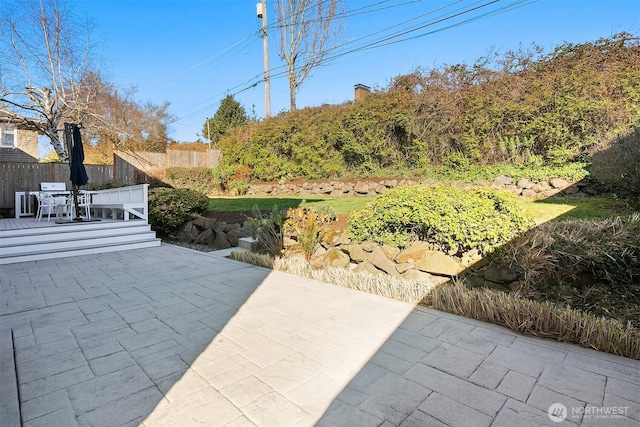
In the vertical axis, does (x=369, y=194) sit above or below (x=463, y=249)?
above

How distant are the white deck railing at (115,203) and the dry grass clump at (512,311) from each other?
5406mm

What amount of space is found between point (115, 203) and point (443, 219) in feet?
25.9

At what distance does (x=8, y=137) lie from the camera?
754 inches

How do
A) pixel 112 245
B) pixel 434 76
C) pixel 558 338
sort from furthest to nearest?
pixel 434 76, pixel 112 245, pixel 558 338

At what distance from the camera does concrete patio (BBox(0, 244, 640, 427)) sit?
1737mm

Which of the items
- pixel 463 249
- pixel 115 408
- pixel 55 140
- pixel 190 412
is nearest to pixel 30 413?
pixel 115 408

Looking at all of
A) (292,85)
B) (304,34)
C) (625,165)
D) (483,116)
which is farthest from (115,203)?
(304,34)

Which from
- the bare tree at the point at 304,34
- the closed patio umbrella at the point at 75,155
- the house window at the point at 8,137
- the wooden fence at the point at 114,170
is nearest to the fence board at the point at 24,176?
the wooden fence at the point at 114,170

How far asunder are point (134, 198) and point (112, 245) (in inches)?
59.8

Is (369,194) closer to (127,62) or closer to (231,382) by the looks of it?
(231,382)

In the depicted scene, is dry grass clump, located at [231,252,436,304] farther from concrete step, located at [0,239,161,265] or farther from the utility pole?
the utility pole

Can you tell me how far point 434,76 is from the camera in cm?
945

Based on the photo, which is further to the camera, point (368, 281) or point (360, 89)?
point (360, 89)

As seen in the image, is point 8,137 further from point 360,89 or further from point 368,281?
point 368,281
